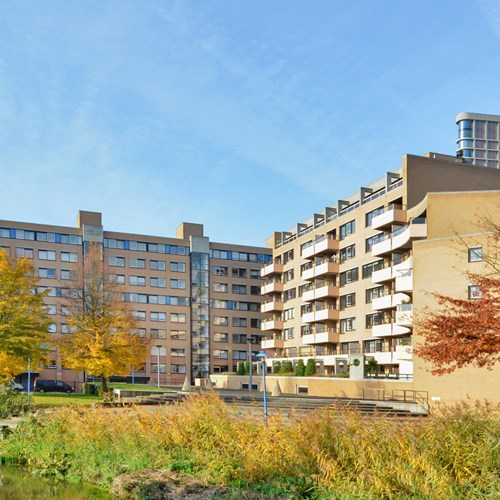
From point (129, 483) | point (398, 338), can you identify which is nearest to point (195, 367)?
point (398, 338)

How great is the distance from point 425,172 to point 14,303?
37.0 m

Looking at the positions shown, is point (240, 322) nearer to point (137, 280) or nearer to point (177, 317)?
point (177, 317)

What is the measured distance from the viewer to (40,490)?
18.4 meters

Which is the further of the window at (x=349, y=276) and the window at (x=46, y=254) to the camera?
the window at (x=46, y=254)

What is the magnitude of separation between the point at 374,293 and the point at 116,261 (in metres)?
49.4

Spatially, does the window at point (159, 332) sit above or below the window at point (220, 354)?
above

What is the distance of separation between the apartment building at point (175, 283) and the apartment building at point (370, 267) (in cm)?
2061

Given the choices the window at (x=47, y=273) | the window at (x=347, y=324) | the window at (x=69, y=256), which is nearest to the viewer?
the window at (x=347, y=324)

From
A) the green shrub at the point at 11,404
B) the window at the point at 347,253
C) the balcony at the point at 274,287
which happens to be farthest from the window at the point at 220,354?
the green shrub at the point at 11,404

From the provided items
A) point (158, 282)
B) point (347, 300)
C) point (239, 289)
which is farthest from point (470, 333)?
point (239, 289)

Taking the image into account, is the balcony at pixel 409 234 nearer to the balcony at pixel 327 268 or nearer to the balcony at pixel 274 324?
the balcony at pixel 327 268

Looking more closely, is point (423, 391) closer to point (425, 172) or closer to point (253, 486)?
point (425, 172)

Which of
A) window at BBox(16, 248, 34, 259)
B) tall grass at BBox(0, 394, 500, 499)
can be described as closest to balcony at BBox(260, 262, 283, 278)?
window at BBox(16, 248, 34, 259)

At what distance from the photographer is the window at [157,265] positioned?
10338cm
